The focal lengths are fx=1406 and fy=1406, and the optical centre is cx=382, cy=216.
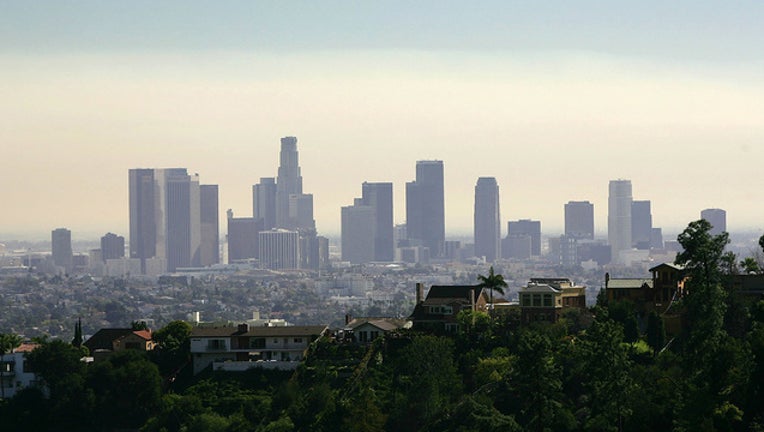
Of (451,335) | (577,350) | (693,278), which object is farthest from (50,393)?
(693,278)

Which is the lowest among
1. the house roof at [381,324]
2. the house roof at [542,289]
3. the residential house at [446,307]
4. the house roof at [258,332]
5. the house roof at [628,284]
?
the house roof at [258,332]

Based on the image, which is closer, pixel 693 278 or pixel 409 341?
pixel 693 278

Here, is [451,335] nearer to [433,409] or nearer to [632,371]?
[433,409]

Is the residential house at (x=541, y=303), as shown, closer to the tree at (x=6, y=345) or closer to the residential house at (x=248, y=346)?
the residential house at (x=248, y=346)

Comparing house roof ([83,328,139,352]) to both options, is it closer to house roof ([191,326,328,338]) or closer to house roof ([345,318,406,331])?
house roof ([191,326,328,338])

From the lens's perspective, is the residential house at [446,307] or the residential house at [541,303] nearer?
the residential house at [541,303]

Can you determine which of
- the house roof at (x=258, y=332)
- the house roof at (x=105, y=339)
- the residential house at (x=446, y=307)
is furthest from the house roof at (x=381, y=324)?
the house roof at (x=105, y=339)

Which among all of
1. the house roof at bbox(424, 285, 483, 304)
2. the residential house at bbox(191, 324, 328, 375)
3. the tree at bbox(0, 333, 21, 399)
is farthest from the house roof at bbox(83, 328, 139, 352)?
the house roof at bbox(424, 285, 483, 304)
